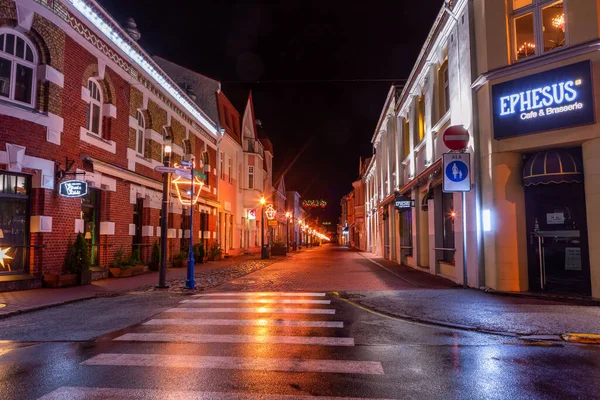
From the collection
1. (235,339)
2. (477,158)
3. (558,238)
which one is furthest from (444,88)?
(235,339)

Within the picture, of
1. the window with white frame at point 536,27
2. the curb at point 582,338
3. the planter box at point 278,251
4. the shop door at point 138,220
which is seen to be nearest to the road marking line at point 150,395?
the curb at point 582,338

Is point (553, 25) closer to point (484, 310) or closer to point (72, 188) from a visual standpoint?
point (484, 310)

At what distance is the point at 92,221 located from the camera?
52.3ft

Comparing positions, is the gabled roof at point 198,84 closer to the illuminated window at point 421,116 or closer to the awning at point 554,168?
the illuminated window at point 421,116

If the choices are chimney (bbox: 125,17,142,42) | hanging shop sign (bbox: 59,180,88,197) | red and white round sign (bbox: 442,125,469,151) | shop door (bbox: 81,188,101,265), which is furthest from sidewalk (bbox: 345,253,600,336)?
chimney (bbox: 125,17,142,42)

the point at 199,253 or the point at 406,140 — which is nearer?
the point at 406,140

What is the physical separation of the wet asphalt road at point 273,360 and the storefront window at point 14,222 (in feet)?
14.1

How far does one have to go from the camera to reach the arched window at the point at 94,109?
15.7 metres

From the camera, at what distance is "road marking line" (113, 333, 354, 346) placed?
21.9 feet

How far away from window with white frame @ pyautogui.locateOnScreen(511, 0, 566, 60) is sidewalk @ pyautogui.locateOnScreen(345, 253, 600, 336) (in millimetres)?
6263

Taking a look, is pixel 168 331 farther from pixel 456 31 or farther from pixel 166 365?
pixel 456 31

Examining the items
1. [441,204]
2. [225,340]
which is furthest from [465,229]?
[225,340]

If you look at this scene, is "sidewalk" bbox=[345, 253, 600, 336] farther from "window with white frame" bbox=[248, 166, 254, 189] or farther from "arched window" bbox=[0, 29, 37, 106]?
"window with white frame" bbox=[248, 166, 254, 189]

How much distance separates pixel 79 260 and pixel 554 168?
44.9ft
